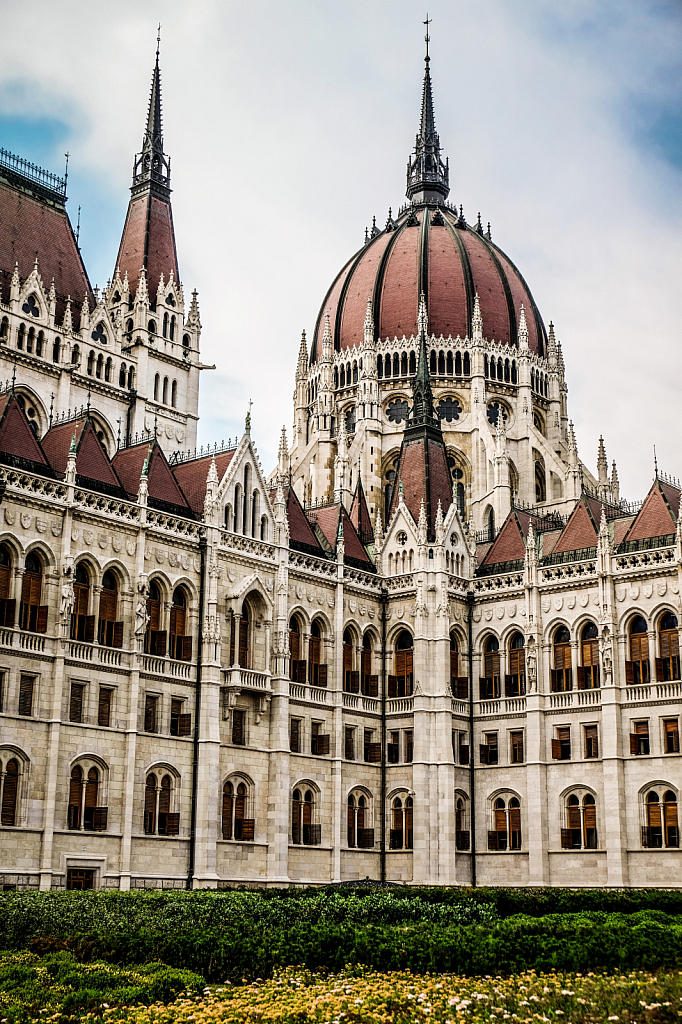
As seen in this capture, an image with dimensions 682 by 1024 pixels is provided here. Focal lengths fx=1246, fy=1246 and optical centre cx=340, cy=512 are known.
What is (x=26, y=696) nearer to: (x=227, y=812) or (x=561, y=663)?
(x=227, y=812)

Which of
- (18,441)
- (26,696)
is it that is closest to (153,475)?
(18,441)

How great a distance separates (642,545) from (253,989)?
36406mm

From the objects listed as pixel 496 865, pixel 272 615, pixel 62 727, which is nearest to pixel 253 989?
pixel 62 727

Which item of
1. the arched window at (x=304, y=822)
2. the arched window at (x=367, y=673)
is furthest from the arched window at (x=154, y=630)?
the arched window at (x=367, y=673)

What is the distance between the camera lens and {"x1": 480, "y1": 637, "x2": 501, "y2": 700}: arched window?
60.2 meters

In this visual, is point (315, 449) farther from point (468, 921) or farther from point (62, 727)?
point (468, 921)

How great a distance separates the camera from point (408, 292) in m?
87.5

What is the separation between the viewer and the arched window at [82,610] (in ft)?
153

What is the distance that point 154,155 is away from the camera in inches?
2835

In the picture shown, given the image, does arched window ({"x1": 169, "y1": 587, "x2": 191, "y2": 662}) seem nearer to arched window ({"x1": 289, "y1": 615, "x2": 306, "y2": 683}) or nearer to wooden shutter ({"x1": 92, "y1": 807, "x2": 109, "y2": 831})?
arched window ({"x1": 289, "y1": 615, "x2": 306, "y2": 683})

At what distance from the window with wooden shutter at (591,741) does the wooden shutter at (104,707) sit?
21804 millimetres

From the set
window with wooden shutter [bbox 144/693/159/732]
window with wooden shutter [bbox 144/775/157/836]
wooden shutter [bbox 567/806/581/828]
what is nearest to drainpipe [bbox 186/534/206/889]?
window with wooden shutter [bbox 144/775/157/836]

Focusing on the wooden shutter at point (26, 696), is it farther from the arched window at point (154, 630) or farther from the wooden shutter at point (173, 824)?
the wooden shutter at point (173, 824)

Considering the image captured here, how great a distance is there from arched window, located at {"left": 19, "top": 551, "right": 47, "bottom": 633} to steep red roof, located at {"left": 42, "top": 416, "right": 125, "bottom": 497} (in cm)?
442
